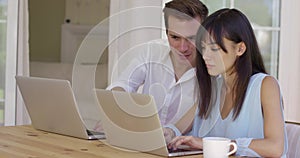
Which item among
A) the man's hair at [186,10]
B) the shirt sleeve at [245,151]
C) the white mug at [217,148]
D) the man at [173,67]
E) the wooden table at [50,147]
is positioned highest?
the man's hair at [186,10]

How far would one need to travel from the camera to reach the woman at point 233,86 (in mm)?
1711

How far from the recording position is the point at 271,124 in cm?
164

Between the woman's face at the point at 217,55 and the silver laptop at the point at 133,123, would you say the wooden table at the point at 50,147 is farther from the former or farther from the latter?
the woman's face at the point at 217,55

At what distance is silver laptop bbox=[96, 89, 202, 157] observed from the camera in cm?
154

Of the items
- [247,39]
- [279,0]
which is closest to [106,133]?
[247,39]

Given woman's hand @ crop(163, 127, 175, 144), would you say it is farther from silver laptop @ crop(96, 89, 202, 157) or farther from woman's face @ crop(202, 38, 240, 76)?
woman's face @ crop(202, 38, 240, 76)

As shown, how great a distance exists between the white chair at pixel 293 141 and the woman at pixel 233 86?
7 centimetres

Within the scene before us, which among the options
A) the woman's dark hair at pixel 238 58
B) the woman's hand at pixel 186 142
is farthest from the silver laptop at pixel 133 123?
the woman's dark hair at pixel 238 58

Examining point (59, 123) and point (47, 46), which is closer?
point (59, 123)

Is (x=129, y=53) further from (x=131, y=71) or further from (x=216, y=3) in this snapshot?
(x=131, y=71)

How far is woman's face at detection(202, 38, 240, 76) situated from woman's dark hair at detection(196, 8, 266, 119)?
12mm

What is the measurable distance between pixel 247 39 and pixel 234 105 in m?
0.21

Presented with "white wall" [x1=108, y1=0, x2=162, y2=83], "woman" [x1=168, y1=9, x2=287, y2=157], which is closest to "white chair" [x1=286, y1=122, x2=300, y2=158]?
"woman" [x1=168, y1=9, x2=287, y2=157]

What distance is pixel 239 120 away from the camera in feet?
5.86
